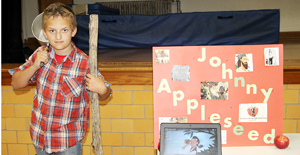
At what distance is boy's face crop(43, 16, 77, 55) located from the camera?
41.9 inches

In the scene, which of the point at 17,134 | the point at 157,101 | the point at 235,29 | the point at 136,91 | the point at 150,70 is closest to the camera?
the point at 157,101

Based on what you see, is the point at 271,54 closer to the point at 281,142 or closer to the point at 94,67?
the point at 281,142

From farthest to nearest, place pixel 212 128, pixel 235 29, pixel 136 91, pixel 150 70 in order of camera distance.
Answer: pixel 235 29, pixel 136 91, pixel 150 70, pixel 212 128

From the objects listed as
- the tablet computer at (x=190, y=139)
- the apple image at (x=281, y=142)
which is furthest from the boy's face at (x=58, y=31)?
the apple image at (x=281, y=142)

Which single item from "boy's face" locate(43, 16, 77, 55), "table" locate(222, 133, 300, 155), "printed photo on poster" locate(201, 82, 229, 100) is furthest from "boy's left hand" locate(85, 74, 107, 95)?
"table" locate(222, 133, 300, 155)

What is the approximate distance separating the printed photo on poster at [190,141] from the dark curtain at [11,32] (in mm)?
1658

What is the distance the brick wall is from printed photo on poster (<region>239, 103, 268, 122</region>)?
2.63 ft

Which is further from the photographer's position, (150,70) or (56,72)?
(150,70)

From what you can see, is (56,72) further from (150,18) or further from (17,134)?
(150,18)

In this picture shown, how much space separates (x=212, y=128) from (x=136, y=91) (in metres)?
0.90

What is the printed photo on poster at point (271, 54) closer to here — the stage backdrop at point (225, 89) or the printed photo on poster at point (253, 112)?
the stage backdrop at point (225, 89)

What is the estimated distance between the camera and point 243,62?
1102 mm

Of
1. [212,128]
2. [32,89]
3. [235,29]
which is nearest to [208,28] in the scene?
[235,29]

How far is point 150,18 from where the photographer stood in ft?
10.3
